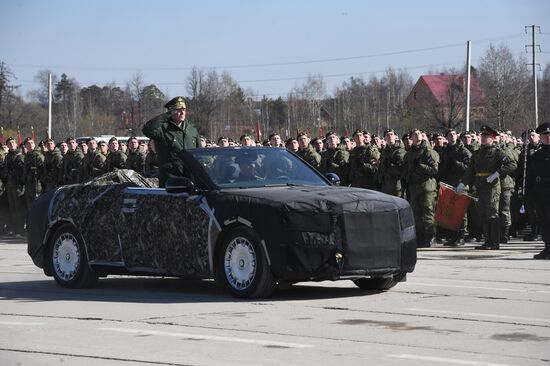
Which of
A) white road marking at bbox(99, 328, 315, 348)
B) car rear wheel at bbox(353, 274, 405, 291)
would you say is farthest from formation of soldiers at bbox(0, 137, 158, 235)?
white road marking at bbox(99, 328, 315, 348)

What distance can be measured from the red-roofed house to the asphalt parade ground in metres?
73.0

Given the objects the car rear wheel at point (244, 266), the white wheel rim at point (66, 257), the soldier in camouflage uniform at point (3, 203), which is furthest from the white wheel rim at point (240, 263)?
the soldier in camouflage uniform at point (3, 203)

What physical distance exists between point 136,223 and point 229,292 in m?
1.59

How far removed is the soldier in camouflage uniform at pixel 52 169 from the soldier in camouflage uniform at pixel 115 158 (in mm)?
1490

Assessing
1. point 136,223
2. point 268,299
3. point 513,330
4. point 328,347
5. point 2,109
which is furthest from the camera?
point 2,109

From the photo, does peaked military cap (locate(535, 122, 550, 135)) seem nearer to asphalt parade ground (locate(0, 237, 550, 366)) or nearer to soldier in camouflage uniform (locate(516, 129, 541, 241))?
asphalt parade ground (locate(0, 237, 550, 366))

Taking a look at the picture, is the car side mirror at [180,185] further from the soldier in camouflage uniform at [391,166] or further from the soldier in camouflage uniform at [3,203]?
the soldier in camouflage uniform at [3,203]

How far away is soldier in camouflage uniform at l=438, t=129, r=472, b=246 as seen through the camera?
2188 cm

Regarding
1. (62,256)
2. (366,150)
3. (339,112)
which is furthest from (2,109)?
(62,256)

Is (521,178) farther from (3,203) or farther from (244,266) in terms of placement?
(3,203)


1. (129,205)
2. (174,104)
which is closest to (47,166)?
(174,104)

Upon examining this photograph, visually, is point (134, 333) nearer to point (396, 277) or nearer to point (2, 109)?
point (396, 277)

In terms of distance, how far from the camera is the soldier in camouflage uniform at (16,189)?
92.9ft

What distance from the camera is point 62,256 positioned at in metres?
14.1
